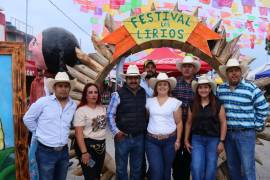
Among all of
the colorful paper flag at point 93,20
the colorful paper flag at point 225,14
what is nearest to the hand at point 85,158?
the colorful paper flag at point 93,20

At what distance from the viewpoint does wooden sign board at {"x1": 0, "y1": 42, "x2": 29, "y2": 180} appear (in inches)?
175

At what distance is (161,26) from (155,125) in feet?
4.92

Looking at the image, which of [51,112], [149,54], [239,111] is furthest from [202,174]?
[149,54]

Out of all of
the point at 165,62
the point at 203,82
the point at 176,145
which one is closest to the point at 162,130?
the point at 176,145

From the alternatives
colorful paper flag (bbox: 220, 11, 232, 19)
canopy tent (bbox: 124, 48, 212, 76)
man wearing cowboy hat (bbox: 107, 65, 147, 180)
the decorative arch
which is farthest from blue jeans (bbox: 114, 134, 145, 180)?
canopy tent (bbox: 124, 48, 212, 76)

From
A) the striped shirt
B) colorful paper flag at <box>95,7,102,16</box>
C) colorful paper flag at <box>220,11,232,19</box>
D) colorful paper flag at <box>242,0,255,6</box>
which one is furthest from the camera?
colorful paper flag at <box>220,11,232,19</box>

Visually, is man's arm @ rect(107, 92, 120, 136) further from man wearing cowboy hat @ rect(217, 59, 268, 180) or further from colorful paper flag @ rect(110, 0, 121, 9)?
colorful paper flag @ rect(110, 0, 121, 9)

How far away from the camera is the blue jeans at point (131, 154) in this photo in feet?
15.1

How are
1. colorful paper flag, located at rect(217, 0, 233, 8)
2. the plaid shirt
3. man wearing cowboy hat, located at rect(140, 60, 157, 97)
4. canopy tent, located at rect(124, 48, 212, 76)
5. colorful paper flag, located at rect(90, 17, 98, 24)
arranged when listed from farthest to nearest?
canopy tent, located at rect(124, 48, 212, 76)
colorful paper flag, located at rect(90, 17, 98, 24)
colorful paper flag, located at rect(217, 0, 233, 8)
man wearing cowboy hat, located at rect(140, 60, 157, 97)
the plaid shirt

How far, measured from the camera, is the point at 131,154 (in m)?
4.71

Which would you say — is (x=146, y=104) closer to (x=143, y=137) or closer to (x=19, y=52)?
(x=143, y=137)

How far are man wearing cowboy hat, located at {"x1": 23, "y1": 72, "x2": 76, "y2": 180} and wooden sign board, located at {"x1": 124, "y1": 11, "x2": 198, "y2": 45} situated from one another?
152 centimetres

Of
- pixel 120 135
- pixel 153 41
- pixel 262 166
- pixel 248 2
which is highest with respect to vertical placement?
pixel 248 2

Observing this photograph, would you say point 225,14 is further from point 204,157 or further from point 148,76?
point 204,157
